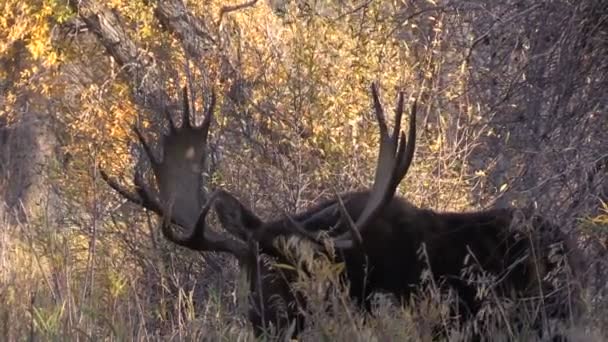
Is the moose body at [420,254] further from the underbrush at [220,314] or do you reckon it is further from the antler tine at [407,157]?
the antler tine at [407,157]

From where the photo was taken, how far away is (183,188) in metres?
8.18

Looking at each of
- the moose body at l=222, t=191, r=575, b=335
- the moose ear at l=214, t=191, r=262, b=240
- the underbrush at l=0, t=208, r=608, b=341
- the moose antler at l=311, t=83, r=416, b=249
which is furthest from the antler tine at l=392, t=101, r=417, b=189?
the moose ear at l=214, t=191, r=262, b=240

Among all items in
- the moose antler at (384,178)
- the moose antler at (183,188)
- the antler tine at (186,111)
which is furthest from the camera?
the antler tine at (186,111)

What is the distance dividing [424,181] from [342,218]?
3.36 m

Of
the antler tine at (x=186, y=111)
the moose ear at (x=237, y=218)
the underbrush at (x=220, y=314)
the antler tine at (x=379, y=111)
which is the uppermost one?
the antler tine at (x=186, y=111)

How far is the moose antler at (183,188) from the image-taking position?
24.5 ft

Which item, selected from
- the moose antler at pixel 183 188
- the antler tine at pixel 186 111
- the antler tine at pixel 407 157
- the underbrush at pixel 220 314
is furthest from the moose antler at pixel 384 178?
the antler tine at pixel 186 111

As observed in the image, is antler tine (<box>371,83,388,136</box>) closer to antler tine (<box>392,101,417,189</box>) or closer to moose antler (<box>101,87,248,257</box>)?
antler tine (<box>392,101,417,189</box>)

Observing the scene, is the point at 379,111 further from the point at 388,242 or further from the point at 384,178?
the point at 388,242

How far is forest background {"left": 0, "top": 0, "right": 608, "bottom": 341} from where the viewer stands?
7.08 metres

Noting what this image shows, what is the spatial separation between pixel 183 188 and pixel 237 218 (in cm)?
76

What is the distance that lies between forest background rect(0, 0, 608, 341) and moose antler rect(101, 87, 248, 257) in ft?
1.09

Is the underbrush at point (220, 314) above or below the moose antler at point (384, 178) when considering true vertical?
below

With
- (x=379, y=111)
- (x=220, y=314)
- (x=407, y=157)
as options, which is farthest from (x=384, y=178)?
(x=220, y=314)
